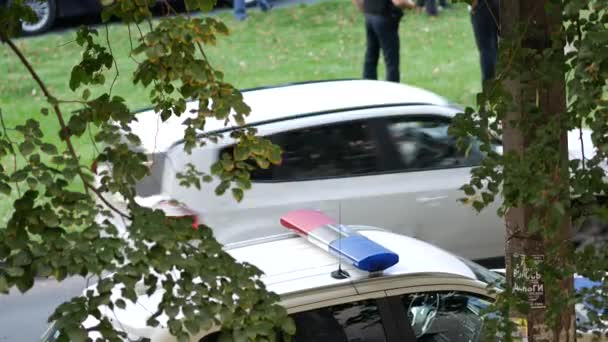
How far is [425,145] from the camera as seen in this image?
920 cm

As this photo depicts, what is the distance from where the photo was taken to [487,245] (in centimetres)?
935

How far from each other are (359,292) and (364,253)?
0.69ft

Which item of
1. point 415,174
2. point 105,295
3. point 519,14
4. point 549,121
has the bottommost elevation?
point 415,174

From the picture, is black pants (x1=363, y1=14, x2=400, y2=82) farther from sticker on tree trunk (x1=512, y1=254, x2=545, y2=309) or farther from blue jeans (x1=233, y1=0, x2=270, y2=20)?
sticker on tree trunk (x1=512, y1=254, x2=545, y2=309)

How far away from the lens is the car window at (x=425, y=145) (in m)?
9.12

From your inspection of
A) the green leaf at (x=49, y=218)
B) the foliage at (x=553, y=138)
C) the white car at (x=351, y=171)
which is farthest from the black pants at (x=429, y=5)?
the green leaf at (x=49, y=218)

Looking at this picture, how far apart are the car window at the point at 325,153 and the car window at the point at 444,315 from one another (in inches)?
120

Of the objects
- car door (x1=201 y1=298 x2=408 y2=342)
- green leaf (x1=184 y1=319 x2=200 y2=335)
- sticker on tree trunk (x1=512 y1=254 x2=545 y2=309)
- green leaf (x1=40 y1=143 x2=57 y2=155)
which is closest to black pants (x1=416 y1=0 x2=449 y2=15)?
car door (x1=201 y1=298 x2=408 y2=342)

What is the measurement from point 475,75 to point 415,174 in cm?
874

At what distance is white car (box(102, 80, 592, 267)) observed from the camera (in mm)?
8562

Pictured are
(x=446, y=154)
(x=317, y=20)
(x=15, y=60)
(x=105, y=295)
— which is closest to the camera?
(x=105, y=295)

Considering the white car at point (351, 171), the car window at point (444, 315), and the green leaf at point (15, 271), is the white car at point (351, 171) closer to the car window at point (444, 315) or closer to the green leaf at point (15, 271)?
the car window at point (444, 315)

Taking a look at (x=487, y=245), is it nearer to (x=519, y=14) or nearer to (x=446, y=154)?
(x=446, y=154)

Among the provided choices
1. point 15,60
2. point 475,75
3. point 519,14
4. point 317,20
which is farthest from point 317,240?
point 317,20
